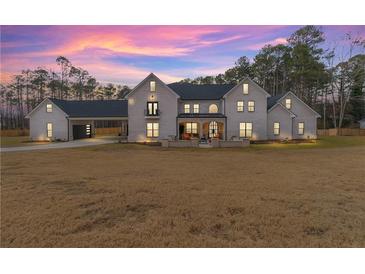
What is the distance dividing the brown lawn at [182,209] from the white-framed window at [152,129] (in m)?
15.8

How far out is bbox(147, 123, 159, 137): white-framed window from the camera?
2558cm

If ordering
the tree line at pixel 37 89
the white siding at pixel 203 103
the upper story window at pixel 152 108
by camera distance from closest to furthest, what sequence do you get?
the upper story window at pixel 152 108 → the white siding at pixel 203 103 → the tree line at pixel 37 89

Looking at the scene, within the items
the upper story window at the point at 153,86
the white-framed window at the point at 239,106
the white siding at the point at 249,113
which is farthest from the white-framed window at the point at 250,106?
the upper story window at the point at 153,86

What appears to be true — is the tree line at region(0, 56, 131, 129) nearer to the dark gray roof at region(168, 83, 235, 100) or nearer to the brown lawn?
the dark gray roof at region(168, 83, 235, 100)

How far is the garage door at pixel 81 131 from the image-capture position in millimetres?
29888

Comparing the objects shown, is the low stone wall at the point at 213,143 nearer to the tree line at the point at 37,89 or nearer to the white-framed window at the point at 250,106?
the white-framed window at the point at 250,106

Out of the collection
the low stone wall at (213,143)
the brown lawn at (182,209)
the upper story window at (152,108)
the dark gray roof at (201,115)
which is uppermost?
the upper story window at (152,108)

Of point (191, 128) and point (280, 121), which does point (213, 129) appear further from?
point (280, 121)

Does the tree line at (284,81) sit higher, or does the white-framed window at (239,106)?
the tree line at (284,81)

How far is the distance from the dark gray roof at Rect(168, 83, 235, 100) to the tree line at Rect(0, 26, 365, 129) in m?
22.2

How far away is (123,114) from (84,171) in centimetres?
1941

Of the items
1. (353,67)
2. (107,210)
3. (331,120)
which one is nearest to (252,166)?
(107,210)

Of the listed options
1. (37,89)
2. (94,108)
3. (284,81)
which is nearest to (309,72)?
Answer: (284,81)

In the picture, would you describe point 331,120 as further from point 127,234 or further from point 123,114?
point 127,234
